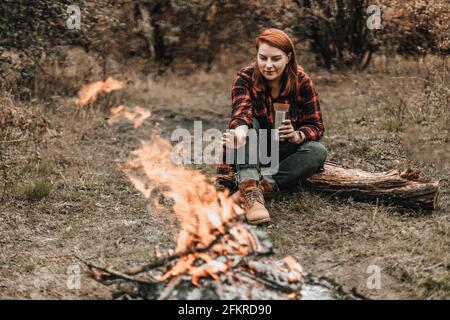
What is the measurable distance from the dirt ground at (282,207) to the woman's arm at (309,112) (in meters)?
0.50

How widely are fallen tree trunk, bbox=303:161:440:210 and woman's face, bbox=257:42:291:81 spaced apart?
91 centimetres

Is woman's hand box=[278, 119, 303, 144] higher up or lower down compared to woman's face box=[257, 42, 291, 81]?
lower down

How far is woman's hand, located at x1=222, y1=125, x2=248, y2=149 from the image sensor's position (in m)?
4.11

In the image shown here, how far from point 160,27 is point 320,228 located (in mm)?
5170

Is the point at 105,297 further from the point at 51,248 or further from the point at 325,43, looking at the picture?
the point at 325,43

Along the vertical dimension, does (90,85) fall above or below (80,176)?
above

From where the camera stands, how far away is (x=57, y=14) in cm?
640

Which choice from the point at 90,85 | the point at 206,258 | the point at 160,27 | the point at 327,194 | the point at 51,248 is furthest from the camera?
the point at 160,27

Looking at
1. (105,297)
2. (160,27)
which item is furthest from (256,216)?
(160,27)

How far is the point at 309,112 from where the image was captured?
4395 millimetres

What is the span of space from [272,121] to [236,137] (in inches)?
17.0

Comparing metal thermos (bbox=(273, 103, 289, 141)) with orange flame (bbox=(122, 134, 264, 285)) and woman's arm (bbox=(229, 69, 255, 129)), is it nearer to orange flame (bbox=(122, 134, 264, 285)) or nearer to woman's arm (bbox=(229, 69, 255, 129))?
woman's arm (bbox=(229, 69, 255, 129))

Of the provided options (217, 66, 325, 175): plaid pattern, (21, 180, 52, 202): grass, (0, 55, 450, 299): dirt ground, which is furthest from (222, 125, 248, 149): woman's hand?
(21, 180, 52, 202): grass

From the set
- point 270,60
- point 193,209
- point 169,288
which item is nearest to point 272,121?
point 270,60
